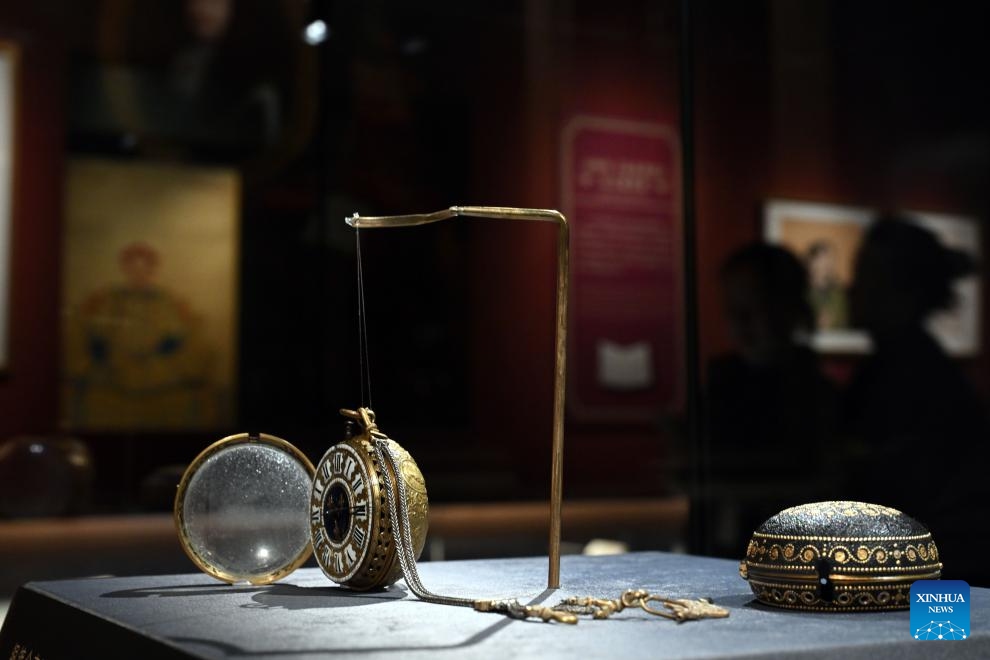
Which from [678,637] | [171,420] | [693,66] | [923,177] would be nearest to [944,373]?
[923,177]

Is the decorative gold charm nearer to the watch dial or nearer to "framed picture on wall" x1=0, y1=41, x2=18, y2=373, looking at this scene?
the watch dial

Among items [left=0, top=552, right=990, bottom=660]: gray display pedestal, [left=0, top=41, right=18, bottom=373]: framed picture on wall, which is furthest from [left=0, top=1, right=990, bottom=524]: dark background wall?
[left=0, top=552, right=990, bottom=660]: gray display pedestal

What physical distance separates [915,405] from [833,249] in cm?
46

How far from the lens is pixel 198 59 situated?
321 cm

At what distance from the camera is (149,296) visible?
3.06 m

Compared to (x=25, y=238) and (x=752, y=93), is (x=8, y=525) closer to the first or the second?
(x=25, y=238)

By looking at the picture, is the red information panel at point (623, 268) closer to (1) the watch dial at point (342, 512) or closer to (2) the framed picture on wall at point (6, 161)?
(2) the framed picture on wall at point (6, 161)

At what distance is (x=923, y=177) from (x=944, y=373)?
1.20 ft

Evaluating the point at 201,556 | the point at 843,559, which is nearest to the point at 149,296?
the point at 201,556

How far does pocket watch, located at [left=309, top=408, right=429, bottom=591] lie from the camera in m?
1.61

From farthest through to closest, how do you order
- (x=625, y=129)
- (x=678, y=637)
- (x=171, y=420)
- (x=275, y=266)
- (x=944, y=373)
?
(x=625, y=129) → (x=275, y=266) → (x=171, y=420) → (x=944, y=373) → (x=678, y=637)

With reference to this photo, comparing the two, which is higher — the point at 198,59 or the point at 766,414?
the point at 198,59

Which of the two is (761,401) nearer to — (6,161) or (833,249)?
(833,249)

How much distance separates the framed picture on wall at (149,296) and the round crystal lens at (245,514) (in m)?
1.21
